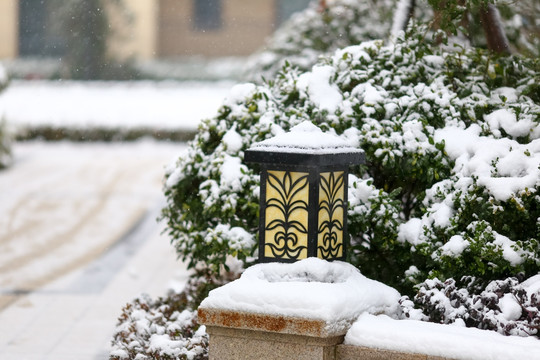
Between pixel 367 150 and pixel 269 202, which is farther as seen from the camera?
pixel 367 150

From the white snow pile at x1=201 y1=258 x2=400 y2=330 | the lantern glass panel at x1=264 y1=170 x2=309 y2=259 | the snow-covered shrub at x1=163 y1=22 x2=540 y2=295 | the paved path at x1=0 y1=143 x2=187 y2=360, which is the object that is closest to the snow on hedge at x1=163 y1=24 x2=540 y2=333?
the snow-covered shrub at x1=163 y1=22 x2=540 y2=295

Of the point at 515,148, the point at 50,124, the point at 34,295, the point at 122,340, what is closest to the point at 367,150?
the point at 515,148

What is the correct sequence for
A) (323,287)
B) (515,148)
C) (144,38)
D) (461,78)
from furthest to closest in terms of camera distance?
(144,38)
(461,78)
(515,148)
(323,287)

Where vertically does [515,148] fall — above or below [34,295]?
above

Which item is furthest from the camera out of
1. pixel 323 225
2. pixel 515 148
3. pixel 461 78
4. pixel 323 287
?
pixel 461 78

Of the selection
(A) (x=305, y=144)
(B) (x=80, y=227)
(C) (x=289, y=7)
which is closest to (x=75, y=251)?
(B) (x=80, y=227)

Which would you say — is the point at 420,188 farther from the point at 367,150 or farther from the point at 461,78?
the point at 461,78

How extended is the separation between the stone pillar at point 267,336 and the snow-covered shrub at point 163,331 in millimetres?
820

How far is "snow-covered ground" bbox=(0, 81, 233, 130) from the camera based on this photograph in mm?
24062

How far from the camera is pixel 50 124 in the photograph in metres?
23.2

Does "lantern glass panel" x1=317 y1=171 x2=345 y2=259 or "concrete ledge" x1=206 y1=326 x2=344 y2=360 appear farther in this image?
"lantern glass panel" x1=317 y1=171 x2=345 y2=259

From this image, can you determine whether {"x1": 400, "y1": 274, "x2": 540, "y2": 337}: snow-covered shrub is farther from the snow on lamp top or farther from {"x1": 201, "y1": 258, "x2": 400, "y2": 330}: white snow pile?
the snow on lamp top

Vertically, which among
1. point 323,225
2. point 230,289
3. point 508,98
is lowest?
point 230,289

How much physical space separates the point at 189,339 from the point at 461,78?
2542 mm
